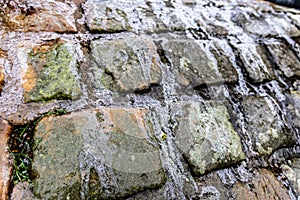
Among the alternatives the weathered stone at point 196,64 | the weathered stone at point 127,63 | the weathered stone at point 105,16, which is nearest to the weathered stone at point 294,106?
the weathered stone at point 196,64

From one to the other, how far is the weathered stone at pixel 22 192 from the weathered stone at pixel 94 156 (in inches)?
0.6

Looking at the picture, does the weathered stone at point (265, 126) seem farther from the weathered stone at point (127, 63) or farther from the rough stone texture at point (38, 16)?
the rough stone texture at point (38, 16)

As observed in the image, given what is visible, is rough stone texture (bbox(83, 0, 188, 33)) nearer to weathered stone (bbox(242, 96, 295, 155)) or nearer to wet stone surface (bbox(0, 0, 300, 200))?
wet stone surface (bbox(0, 0, 300, 200))

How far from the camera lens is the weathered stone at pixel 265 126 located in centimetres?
105

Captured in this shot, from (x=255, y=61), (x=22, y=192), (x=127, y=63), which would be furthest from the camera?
(x=255, y=61)

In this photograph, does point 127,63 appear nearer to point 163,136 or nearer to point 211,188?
point 163,136

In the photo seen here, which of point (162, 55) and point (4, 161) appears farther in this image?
point (162, 55)

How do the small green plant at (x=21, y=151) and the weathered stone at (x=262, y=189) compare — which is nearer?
the small green plant at (x=21, y=151)

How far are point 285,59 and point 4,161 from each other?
49.9 inches

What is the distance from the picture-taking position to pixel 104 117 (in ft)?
2.85

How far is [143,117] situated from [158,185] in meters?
0.22

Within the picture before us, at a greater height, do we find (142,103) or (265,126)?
(142,103)

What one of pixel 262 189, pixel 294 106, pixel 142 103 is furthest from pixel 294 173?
pixel 142 103

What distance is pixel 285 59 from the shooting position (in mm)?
1362
